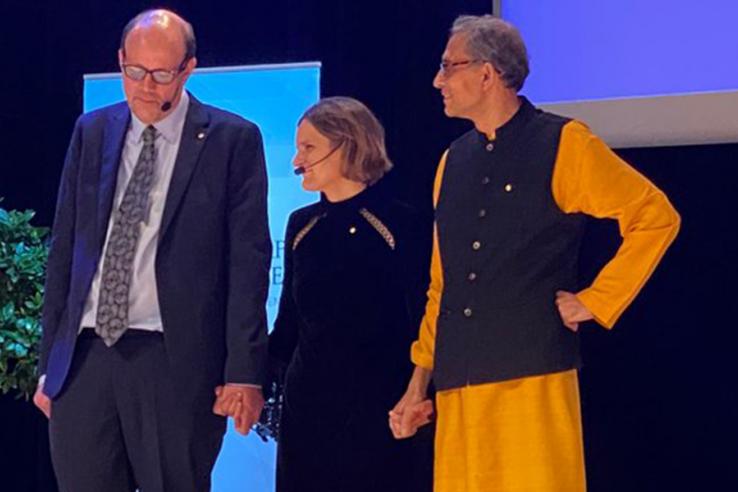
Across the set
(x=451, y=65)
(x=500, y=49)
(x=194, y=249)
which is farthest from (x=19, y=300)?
(x=500, y=49)

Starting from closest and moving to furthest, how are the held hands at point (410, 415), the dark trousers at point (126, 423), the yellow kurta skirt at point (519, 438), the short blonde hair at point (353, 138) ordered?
1. the yellow kurta skirt at point (519, 438)
2. the dark trousers at point (126, 423)
3. the held hands at point (410, 415)
4. the short blonde hair at point (353, 138)

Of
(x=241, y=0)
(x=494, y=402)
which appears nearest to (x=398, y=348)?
(x=494, y=402)

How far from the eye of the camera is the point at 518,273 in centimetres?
231

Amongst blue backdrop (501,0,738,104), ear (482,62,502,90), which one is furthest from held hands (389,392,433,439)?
blue backdrop (501,0,738,104)

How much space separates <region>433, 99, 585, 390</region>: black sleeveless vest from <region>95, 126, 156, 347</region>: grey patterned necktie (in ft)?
2.28

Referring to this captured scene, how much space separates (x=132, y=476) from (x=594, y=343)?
148 cm

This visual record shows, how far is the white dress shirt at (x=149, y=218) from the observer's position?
239cm

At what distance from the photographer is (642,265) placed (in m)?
2.25

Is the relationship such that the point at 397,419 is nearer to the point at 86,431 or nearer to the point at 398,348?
the point at 398,348

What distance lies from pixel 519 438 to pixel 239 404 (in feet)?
2.01

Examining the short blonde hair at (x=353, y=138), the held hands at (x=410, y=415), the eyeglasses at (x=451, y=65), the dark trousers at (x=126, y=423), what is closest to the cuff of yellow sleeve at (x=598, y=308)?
the held hands at (x=410, y=415)

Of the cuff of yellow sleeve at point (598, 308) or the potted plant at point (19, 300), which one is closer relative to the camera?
the cuff of yellow sleeve at point (598, 308)

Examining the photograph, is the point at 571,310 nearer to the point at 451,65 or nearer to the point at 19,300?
the point at 451,65

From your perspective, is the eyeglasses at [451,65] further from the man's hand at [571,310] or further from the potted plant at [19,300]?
the potted plant at [19,300]
